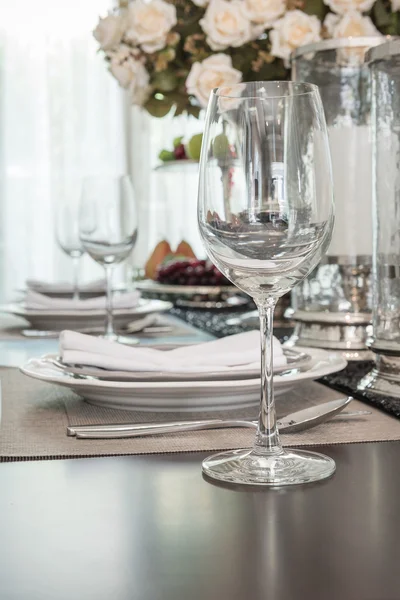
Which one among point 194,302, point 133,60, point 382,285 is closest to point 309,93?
point 382,285

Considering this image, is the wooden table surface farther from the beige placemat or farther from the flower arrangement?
the flower arrangement

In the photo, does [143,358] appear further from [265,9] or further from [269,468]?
[265,9]

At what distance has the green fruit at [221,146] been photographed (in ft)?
1.88

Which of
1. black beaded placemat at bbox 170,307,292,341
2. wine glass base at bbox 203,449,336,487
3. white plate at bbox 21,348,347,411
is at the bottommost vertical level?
black beaded placemat at bbox 170,307,292,341

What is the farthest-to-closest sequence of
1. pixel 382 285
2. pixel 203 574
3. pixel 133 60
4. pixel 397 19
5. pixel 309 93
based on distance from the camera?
1. pixel 133 60
2. pixel 397 19
3. pixel 382 285
4. pixel 309 93
5. pixel 203 574

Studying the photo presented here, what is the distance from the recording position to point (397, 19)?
123 cm

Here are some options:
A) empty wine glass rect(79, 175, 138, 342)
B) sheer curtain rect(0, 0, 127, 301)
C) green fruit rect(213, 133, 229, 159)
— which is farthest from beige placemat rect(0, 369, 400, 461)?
sheer curtain rect(0, 0, 127, 301)

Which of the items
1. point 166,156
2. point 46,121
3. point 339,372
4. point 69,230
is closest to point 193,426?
point 339,372

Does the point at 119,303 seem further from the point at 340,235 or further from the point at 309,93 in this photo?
the point at 309,93

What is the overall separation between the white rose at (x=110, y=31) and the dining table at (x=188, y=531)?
0.96 m

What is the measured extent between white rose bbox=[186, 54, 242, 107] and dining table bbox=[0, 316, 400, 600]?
0.81m

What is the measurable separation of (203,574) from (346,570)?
63 millimetres

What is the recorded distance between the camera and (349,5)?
3.98 ft

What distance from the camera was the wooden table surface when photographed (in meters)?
0.40
